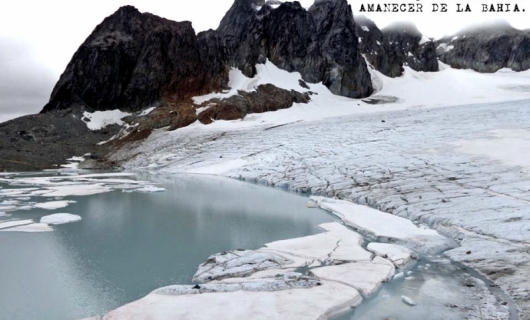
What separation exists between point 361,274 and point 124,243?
7.48m

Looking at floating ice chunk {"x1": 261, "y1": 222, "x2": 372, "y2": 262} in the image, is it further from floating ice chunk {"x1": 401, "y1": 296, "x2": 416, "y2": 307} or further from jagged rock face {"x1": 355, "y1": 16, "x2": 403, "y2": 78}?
jagged rock face {"x1": 355, "y1": 16, "x2": 403, "y2": 78}

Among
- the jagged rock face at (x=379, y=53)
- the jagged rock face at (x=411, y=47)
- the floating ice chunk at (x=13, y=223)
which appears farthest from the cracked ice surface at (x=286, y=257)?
the jagged rock face at (x=411, y=47)

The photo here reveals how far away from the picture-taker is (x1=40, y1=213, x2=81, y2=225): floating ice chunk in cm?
1425

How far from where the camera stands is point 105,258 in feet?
33.9

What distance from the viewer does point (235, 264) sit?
950 centimetres

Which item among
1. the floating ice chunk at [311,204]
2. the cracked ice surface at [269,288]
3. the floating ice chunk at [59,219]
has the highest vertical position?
the floating ice chunk at [59,219]

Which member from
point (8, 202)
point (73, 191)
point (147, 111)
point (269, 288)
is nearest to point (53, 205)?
point (8, 202)

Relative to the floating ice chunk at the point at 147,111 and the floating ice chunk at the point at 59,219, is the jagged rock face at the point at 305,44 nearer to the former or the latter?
the floating ice chunk at the point at 147,111

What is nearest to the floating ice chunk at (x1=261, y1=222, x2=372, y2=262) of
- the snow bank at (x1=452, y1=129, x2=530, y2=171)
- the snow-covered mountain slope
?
the snow-covered mountain slope

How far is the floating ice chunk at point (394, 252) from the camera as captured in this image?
33.4 ft

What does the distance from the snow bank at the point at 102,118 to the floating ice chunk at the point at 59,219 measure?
45.4 metres

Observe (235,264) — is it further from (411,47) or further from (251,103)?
(411,47)

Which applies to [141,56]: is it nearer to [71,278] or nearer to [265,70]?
[265,70]

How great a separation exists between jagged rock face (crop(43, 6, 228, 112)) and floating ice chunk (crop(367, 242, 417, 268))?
56.6 meters
